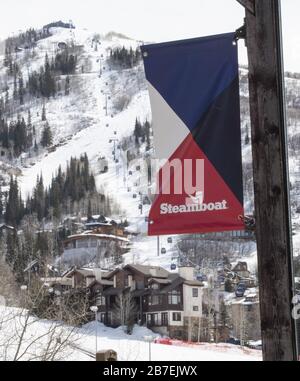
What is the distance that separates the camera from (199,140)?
5.66 meters

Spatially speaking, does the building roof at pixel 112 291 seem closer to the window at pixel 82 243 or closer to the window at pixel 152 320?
the window at pixel 152 320

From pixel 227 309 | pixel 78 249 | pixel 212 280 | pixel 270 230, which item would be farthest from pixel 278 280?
pixel 78 249

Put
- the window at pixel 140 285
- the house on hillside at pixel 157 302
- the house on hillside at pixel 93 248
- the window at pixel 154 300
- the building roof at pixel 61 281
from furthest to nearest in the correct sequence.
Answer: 1. the house on hillside at pixel 93 248
2. the window at pixel 140 285
3. the window at pixel 154 300
4. the house on hillside at pixel 157 302
5. the building roof at pixel 61 281

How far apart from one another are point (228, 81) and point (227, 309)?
118 metres

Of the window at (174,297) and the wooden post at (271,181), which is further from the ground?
the wooden post at (271,181)

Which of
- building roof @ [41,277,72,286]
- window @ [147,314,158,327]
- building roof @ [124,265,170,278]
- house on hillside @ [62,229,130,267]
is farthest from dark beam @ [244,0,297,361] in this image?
house on hillside @ [62,229,130,267]

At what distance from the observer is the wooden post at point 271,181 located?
5223 millimetres

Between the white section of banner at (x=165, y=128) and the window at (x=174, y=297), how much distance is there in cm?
10487

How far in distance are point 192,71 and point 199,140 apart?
47 cm

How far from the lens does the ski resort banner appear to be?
562 cm

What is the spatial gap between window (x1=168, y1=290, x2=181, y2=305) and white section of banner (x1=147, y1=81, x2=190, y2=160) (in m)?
105

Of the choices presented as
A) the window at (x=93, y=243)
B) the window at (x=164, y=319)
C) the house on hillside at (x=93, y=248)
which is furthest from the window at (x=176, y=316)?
the window at (x=93, y=243)

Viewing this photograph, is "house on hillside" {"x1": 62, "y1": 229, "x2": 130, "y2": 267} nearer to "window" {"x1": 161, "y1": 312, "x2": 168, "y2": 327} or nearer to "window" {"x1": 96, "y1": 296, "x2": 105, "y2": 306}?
"window" {"x1": 96, "y1": 296, "x2": 105, "y2": 306}
